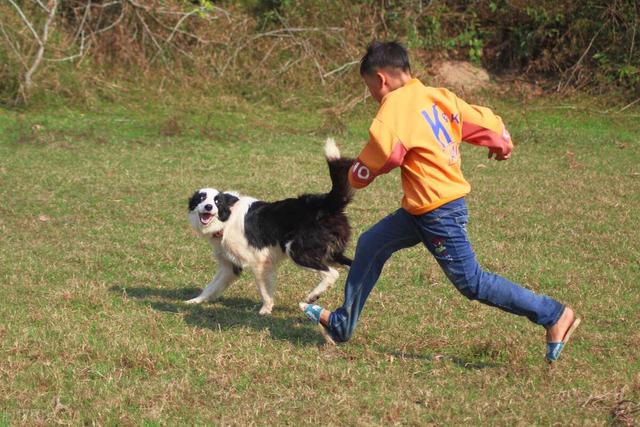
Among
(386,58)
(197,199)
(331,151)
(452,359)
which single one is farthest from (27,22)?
(452,359)

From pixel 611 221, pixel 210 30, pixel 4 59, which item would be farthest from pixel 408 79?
pixel 210 30

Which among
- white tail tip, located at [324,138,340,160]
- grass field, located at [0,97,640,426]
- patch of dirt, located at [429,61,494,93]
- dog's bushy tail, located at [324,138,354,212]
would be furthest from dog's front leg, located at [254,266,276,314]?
patch of dirt, located at [429,61,494,93]

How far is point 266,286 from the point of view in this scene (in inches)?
235

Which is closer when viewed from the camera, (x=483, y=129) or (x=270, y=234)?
(x=483, y=129)

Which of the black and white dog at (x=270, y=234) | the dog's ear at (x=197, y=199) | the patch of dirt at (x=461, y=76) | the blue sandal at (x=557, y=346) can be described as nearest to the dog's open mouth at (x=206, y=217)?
the black and white dog at (x=270, y=234)

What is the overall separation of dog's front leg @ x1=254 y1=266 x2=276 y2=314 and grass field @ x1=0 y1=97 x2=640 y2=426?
0.16 metres

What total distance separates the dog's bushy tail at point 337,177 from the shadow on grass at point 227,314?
0.82 meters

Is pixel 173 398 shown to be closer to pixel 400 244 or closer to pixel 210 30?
pixel 400 244

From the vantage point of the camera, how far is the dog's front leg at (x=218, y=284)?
6145 millimetres

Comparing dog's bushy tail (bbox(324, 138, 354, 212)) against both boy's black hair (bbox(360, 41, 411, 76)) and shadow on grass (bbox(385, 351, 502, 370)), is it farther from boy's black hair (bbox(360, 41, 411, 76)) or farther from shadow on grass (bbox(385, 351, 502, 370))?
shadow on grass (bbox(385, 351, 502, 370))

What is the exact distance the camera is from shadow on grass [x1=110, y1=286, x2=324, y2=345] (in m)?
5.41

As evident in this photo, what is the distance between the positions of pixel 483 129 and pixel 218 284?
8.22 feet

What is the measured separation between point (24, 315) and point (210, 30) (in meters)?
10.9

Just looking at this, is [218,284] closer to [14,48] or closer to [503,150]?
[503,150]
